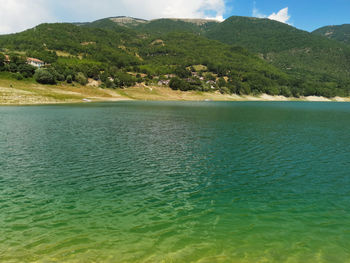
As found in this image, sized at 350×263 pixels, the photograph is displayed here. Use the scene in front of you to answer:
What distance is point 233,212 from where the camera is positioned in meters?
15.9

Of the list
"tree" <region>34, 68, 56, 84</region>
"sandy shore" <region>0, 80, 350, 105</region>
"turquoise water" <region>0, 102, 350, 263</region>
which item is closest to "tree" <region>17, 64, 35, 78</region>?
"tree" <region>34, 68, 56, 84</region>

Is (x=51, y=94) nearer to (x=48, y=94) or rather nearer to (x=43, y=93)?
(x=48, y=94)

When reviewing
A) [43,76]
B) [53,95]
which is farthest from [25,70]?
[53,95]

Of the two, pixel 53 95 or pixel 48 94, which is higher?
pixel 48 94

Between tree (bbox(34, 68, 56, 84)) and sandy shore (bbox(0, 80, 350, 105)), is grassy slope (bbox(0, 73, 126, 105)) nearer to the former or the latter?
sandy shore (bbox(0, 80, 350, 105))

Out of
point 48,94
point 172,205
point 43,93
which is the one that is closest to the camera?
point 172,205

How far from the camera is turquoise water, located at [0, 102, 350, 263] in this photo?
11.9 meters

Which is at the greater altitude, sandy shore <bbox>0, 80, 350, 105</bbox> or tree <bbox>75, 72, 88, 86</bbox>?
tree <bbox>75, 72, 88, 86</bbox>

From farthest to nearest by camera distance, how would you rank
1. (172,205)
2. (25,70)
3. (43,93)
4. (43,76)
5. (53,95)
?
(25,70) → (43,76) → (53,95) → (43,93) → (172,205)

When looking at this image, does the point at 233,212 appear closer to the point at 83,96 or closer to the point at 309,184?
the point at 309,184

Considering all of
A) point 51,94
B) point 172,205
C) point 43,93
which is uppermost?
point 43,93

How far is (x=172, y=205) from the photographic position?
16625 millimetres

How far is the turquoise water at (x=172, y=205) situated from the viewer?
11.9 meters

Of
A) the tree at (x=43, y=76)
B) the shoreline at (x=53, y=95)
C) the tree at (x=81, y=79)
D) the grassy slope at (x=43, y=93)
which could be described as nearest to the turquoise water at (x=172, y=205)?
the shoreline at (x=53, y=95)
